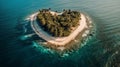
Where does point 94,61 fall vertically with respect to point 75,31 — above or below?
below

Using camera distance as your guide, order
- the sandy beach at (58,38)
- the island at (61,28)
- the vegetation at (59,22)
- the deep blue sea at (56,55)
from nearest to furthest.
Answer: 1. the deep blue sea at (56,55)
2. the island at (61,28)
3. the sandy beach at (58,38)
4. the vegetation at (59,22)

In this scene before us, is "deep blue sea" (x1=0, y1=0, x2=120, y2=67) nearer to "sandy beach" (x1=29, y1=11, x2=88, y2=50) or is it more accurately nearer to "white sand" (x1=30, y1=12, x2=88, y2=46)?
"sandy beach" (x1=29, y1=11, x2=88, y2=50)

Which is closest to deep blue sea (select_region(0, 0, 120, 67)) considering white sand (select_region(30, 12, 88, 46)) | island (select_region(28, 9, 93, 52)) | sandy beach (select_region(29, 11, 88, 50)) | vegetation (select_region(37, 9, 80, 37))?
island (select_region(28, 9, 93, 52))

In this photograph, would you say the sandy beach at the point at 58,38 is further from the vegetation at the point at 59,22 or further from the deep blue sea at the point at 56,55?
the deep blue sea at the point at 56,55

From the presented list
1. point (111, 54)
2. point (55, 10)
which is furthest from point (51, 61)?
point (55, 10)

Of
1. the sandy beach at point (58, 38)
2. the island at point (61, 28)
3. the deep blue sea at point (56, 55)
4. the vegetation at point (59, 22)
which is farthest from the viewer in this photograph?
the vegetation at point (59, 22)

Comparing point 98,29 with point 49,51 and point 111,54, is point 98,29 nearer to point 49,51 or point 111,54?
point 111,54

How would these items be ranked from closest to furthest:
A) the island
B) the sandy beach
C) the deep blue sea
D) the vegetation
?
1. the deep blue sea
2. the island
3. the sandy beach
4. the vegetation

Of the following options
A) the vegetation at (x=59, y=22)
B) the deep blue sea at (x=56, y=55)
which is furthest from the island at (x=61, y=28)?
the deep blue sea at (x=56, y=55)
